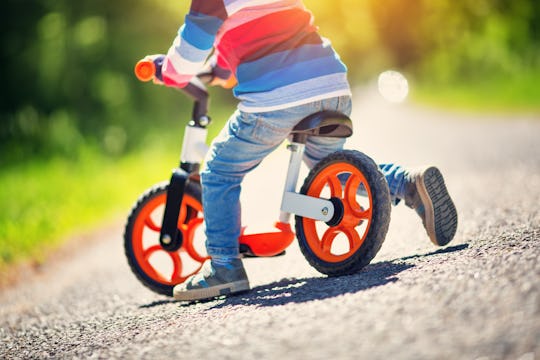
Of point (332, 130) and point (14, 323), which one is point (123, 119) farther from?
point (332, 130)

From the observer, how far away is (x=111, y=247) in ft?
21.0

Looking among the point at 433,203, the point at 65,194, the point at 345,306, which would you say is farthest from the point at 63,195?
the point at 345,306

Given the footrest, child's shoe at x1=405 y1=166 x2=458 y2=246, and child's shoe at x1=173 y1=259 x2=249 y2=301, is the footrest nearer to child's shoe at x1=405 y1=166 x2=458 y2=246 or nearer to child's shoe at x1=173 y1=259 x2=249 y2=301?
child's shoe at x1=173 y1=259 x2=249 y2=301

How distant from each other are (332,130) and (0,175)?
7.11m

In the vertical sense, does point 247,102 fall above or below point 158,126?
below

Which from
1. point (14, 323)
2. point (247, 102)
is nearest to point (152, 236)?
point (14, 323)

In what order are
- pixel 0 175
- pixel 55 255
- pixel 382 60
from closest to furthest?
pixel 55 255 → pixel 0 175 → pixel 382 60

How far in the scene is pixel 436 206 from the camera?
3.14 metres

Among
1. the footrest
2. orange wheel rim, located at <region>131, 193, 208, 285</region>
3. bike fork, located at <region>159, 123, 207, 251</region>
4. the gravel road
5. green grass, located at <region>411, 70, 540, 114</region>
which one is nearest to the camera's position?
the gravel road

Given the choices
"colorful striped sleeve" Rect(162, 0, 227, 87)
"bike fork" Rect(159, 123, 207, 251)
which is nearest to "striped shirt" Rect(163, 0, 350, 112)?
"colorful striped sleeve" Rect(162, 0, 227, 87)

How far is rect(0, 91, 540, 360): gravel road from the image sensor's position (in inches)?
76.0

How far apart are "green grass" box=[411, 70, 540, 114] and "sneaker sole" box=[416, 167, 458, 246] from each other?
32.3 feet

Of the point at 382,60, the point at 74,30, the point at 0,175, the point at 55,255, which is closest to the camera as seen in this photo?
the point at 55,255

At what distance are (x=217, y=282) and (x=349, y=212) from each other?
0.69 metres
